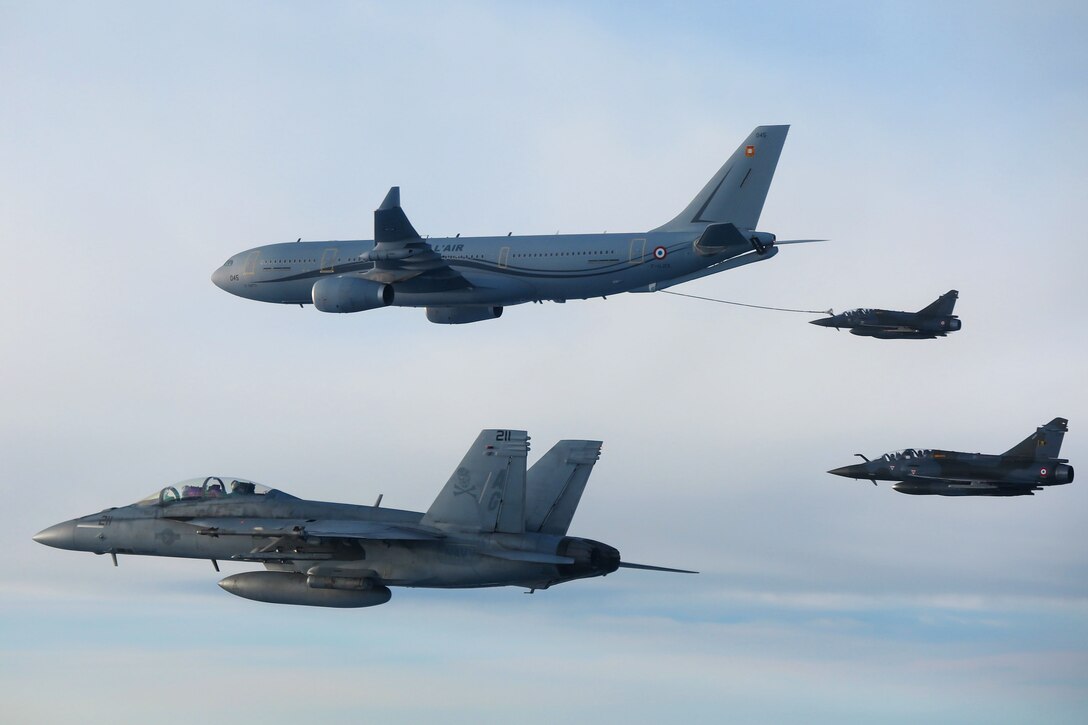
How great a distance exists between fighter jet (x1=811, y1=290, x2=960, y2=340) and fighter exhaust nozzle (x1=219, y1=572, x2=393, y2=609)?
23.2 metres

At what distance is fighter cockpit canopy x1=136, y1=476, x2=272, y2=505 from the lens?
150 ft

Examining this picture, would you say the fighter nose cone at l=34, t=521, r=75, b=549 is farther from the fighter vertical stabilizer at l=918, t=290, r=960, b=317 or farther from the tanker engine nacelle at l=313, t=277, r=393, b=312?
the fighter vertical stabilizer at l=918, t=290, r=960, b=317

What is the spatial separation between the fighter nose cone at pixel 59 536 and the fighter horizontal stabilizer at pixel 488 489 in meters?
10.9

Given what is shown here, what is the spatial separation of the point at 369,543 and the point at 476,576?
3264mm

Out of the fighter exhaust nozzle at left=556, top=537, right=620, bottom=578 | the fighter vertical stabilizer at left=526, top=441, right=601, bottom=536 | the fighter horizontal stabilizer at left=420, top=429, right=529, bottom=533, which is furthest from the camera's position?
the fighter vertical stabilizer at left=526, top=441, right=601, bottom=536

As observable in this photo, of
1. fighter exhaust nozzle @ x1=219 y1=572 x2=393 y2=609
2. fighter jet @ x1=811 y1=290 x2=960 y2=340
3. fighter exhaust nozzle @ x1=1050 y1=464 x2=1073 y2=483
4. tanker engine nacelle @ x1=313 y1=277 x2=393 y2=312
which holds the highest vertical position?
tanker engine nacelle @ x1=313 y1=277 x2=393 y2=312

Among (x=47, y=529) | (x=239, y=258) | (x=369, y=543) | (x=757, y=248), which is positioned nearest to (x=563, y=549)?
(x=369, y=543)

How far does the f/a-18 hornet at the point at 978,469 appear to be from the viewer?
61.6 meters

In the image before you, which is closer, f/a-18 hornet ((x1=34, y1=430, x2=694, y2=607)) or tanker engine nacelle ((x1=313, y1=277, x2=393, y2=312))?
f/a-18 hornet ((x1=34, y1=430, x2=694, y2=607))

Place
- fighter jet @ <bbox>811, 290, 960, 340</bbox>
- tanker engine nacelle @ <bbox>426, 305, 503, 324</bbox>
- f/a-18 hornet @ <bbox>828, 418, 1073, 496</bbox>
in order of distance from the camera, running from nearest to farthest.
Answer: fighter jet @ <bbox>811, 290, 960, 340</bbox> < f/a-18 hornet @ <bbox>828, 418, 1073, 496</bbox> < tanker engine nacelle @ <bbox>426, 305, 503, 324</bbox>

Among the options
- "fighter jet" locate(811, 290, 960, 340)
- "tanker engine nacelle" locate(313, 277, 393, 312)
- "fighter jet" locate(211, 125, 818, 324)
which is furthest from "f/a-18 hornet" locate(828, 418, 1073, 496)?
"tanker engine nacelle" locate(313, 277, 393, 312)

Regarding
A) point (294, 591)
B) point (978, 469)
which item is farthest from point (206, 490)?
point (978, 469)

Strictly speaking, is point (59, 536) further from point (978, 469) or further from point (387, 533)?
point (978, 469)

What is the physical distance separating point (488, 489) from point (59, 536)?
13.3m
